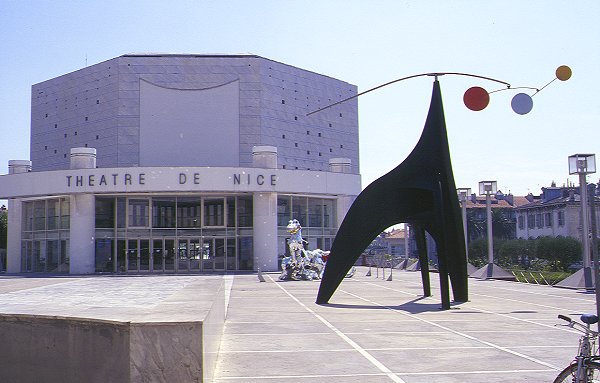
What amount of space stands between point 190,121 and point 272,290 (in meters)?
25.9

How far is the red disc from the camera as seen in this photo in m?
15.8

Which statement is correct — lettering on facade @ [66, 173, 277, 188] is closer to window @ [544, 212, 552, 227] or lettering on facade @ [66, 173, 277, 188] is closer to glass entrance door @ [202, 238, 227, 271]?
glass entrance door @ [202, 238, 227, 271]

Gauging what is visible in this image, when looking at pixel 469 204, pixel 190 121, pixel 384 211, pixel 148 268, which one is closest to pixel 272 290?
pixel 384 211

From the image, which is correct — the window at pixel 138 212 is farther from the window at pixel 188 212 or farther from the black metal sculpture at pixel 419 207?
the black metal sculpture at pixel 419 207

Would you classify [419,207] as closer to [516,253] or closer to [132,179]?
[132,179]

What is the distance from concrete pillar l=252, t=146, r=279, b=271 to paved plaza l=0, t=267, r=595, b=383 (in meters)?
21.8

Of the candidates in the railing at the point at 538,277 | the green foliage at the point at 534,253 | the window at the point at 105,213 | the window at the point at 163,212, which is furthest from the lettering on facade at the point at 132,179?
the green foliage at the point at 534,253

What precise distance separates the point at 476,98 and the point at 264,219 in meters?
27.3

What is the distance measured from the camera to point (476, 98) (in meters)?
15.8

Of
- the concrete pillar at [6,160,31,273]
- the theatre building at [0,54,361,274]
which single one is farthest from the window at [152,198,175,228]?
the concrete pillar at [6,160,31,273]

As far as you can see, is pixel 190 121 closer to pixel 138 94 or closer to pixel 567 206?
pixel 138 94

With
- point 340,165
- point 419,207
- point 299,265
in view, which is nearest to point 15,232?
point 340,165

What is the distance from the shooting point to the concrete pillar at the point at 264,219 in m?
42.2

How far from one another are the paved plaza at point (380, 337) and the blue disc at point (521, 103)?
4.51 metres
